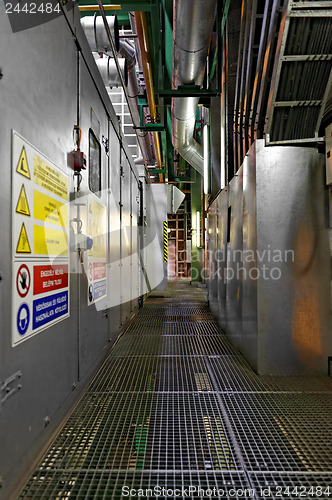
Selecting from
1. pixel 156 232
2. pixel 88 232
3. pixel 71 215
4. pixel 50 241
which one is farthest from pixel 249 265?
pixel 156 232

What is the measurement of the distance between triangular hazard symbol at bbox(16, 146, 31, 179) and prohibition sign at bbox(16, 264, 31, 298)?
17.6 inches

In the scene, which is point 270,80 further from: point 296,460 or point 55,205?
point 296,460

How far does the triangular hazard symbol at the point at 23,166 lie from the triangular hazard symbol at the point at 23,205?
0.08 meters

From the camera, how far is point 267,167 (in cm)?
267

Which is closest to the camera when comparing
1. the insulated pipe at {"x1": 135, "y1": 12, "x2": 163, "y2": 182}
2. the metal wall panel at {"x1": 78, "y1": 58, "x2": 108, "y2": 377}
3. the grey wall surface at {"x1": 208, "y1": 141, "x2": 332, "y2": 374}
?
the metal wall panel at {"x1": 78, "y1": 58, "x2": 108, "y2": 377}

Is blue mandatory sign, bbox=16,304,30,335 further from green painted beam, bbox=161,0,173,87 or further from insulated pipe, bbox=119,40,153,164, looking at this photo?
insulated pipe, bbox=119,40,153,164

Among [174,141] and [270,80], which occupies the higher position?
[174,141]

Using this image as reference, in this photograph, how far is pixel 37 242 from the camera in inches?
60.6

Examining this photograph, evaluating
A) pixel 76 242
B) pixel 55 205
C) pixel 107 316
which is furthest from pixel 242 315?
pixel 55 205

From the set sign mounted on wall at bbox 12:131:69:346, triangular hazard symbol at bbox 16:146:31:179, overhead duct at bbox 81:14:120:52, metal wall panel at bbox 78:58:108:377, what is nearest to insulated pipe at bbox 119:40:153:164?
overhead duct at bbox 81:14:120:52

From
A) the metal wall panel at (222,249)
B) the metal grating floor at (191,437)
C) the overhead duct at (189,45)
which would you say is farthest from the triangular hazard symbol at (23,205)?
the metal wall panel at (222,249)

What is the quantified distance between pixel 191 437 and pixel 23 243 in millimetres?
1450

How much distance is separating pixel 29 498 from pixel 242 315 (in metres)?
2.32

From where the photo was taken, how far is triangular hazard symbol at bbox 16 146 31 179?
4.48 ft
